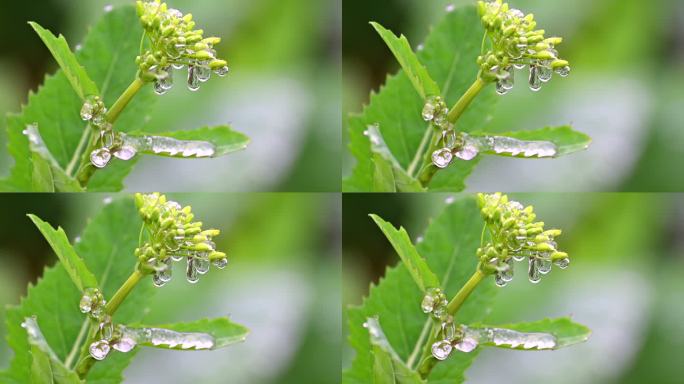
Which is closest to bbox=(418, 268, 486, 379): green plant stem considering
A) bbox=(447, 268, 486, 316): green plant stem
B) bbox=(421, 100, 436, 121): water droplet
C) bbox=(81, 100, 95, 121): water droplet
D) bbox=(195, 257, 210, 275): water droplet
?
bbox=(447, 268, 486, 316): green plant stem

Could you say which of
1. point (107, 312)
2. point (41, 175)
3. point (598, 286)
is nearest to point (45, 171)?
point (41, 175)

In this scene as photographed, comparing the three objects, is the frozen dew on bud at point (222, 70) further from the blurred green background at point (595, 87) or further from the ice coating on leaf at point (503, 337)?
the ice coating on leaf at point (503, 337)

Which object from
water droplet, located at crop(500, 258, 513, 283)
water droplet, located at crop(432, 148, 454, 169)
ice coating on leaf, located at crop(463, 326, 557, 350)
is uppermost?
water droplet, located at crop(432, 148, 454, 169)

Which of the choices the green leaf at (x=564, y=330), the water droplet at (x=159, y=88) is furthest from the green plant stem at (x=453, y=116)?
the water droplet at (x=159, y=88)

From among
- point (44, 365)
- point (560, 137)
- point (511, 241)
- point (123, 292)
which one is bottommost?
point (44, 365)

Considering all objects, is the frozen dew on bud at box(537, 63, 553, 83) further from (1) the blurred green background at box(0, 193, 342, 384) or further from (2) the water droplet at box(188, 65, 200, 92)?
(2) the water droplet at box(188, 65, 200, 92)

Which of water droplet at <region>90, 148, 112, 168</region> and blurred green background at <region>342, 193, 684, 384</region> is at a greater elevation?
water droplet at <region>90, 148, 112, 168</region>

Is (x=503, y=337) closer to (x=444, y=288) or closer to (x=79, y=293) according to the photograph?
(x=444, y=288)
